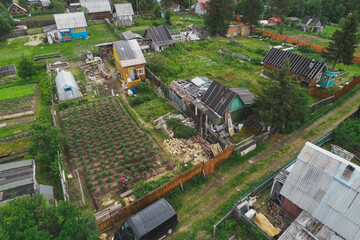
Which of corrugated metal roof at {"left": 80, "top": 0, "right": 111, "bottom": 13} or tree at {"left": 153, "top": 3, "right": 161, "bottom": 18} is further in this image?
tree at {"left": 153, "top": 3, "right": 161, "bottom": 18}

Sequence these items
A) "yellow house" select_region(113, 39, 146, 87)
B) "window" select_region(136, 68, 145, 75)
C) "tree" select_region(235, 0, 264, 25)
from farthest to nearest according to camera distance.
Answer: "tree" select_region(235, 0, 264, 25) < "window" select_region(136, 68, 145, 75) < "yellow house" select_region(113, 39, 146, 87)

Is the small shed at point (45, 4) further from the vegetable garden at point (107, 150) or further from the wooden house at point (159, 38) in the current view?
the vegetable garden at point (107, 150)

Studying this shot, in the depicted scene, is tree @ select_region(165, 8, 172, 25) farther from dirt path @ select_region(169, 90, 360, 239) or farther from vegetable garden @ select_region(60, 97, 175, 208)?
dirt path @ select_region(169, 90, 360, 239)

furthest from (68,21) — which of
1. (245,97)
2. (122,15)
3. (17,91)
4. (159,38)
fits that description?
(245,97)

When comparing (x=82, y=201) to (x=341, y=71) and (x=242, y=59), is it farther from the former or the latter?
(x=341, y=71)

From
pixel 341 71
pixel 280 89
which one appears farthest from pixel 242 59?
pixel 280 89

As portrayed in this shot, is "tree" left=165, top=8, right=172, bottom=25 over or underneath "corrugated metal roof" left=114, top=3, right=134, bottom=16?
underneath

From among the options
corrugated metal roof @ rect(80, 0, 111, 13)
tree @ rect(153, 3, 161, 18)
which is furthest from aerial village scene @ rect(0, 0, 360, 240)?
tree @ rect(153, 3, 161, 18)
